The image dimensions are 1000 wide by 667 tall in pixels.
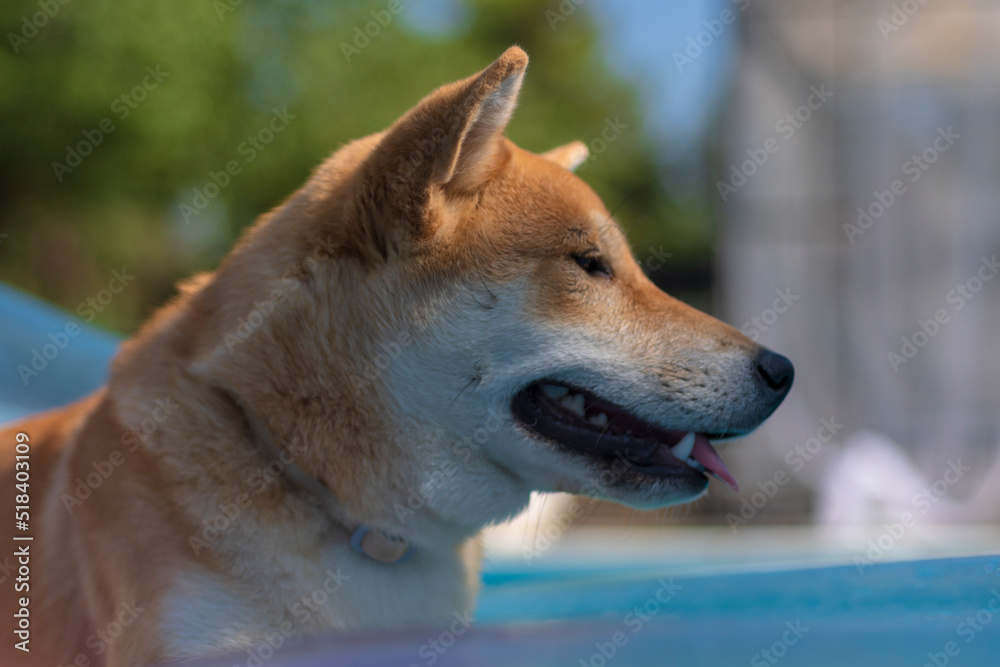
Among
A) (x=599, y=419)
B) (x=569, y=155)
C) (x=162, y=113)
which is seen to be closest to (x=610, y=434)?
(x=599, y=419)

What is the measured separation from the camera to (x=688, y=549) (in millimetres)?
5367

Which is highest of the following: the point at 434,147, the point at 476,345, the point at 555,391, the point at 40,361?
the point at 434,147

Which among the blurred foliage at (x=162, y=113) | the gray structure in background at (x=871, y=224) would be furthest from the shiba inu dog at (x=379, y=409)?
the gray structure in background at (x=871, y=224)

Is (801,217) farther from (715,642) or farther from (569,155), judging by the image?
(715,642)

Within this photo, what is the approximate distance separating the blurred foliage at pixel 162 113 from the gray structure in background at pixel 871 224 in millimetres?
1388

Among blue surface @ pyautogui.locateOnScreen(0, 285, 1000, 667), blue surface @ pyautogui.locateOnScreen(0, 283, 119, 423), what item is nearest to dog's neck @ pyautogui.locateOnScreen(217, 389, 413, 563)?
blue surface @ pyautogui.locateOnScreen(0, 285, 1000, 667)

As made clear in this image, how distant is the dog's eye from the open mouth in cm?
30

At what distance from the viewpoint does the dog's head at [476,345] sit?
1.95m

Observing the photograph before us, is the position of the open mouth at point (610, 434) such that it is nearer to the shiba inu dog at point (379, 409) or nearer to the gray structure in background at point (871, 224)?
the shiba inu dog at point (379, 409)

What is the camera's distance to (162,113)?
8.38m

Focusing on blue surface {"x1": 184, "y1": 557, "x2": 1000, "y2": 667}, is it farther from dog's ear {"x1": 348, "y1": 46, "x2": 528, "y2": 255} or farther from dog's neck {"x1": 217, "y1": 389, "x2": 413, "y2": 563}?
dog's ear {"x1": 348, "y1": 46, "x2": 528, "y2": 255}

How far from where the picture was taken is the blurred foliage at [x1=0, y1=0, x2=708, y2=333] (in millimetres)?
7695

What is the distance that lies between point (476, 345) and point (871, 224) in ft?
18.1

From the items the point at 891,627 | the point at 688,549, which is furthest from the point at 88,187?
the point at 891,627
